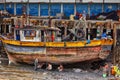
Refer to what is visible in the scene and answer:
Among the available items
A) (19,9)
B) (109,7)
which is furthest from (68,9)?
(19,9)

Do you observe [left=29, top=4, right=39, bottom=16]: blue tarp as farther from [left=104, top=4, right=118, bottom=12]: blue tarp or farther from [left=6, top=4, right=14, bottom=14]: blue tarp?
[left=104, top=4, right=118, bottom=12]: blue tarp

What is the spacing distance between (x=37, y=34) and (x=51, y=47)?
6.38ft

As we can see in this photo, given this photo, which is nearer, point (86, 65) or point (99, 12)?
point (86, 65)

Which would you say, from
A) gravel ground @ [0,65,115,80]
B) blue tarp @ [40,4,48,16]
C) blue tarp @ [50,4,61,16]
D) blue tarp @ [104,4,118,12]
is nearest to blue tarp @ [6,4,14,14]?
blue tarp @ [40,4,48,16]

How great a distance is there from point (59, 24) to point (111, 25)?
5.28 meters

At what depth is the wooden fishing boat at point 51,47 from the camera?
34.3 m

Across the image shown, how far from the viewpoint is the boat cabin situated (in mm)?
35281

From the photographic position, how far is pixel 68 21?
38.3m

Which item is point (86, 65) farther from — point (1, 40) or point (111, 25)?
point (1, 40)

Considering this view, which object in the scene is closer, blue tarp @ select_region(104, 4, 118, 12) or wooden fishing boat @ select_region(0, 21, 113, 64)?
wooden fishing boat @ select_region(0, 21, 113, 64)

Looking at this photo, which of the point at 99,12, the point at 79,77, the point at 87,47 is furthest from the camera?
the point at 99,12

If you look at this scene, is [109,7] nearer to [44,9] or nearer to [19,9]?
[44,9]

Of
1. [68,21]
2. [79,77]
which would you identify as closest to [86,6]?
[68,21]

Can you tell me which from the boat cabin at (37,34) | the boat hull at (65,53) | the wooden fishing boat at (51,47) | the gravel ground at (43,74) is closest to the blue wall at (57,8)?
the wooden fishing boat at (51,47)
